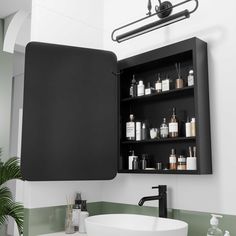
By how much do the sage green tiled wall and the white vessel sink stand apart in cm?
14

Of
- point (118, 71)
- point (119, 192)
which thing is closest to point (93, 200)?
point (119, 192)

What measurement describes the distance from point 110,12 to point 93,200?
1.52m

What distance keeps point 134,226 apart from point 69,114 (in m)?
0.84

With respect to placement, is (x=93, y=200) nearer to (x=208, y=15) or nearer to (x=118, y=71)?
(x=118, y=71)

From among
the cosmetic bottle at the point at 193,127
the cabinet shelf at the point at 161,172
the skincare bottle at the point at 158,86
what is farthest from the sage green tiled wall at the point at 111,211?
the skincare bottle at the point at 158,86

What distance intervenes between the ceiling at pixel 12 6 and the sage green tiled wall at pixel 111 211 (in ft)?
6.89

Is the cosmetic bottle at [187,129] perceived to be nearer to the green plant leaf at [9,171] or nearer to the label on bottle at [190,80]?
the label on bottle at [190,80]

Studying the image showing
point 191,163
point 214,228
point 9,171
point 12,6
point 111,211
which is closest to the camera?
point 214,228

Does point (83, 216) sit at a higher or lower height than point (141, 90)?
lower

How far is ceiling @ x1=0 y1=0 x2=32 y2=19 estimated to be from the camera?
3256 mm

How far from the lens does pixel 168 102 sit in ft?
7.08

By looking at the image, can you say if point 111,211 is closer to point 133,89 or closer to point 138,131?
point 138,131

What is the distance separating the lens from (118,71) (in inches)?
91.5

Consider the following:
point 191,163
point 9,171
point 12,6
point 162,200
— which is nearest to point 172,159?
point 191,163
